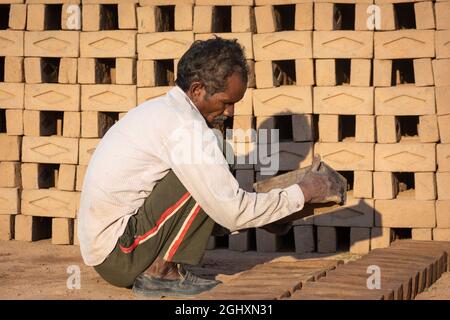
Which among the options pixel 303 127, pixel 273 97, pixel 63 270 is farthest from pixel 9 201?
pixel 303 127

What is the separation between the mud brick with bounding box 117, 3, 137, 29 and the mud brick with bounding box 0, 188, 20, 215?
5.13 ft

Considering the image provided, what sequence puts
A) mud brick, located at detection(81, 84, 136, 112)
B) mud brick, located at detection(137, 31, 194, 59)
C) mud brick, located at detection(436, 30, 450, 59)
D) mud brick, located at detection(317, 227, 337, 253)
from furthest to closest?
mud brick, located at detection(81, 84, 136, 112), mud brick, located at detection(137, 31, 194, 59), mud brick, located at detection(317, 227, 337, 253), mud brick, located at detection(436, 30, 450, 59)

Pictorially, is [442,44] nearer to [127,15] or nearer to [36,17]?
[127,15]

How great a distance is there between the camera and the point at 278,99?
6.47 m

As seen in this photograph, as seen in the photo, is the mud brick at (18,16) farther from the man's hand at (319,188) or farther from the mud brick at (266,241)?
the man's hand at (319,188)

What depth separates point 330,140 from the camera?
6.43m

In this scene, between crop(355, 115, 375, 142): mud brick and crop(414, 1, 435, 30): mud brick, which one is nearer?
crop(414, 1, 435, 30): mud brick

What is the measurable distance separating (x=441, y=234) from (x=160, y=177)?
245 cm

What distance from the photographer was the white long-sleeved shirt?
4426 mm

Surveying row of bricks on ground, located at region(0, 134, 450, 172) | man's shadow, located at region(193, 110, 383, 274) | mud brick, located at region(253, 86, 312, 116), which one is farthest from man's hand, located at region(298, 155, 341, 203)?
mud brick, located at region(253, 86, 312, 116)

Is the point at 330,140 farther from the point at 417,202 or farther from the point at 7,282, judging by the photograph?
the point at 7,282

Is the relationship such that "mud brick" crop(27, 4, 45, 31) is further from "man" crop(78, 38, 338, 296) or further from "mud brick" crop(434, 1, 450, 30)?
"mud brick" crop(434, 1, 450, 30)

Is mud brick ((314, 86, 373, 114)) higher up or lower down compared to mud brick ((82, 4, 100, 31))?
lower down

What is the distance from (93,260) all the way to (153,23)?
2548mm
